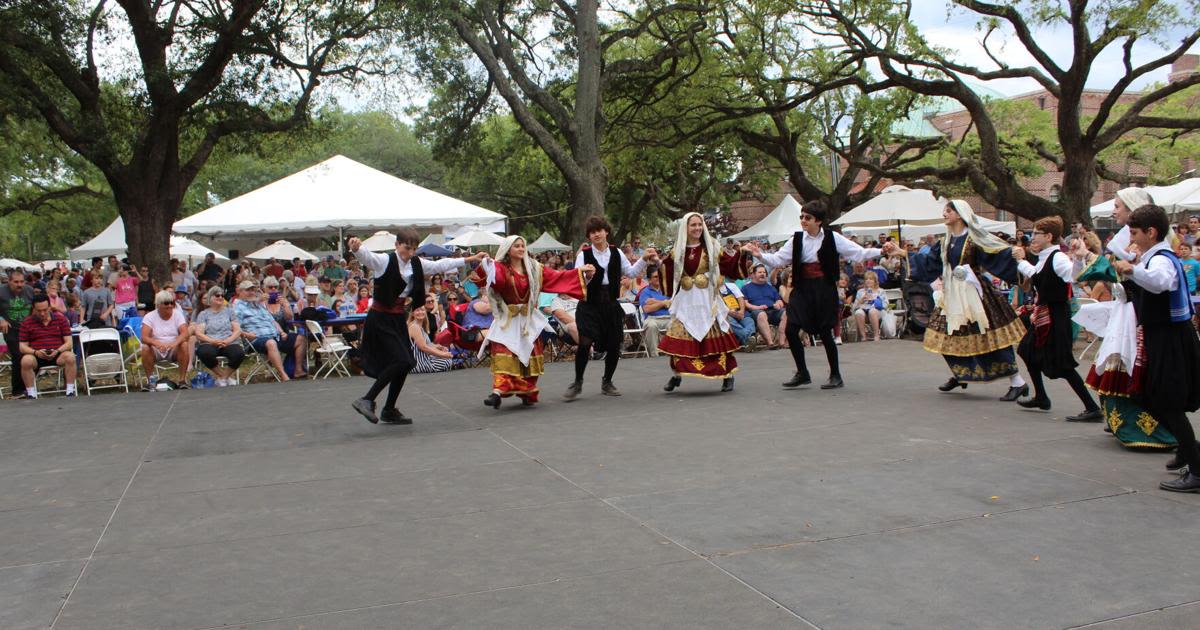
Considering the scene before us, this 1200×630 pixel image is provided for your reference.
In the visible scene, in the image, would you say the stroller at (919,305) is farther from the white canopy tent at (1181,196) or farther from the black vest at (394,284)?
the black vest at (394,284)

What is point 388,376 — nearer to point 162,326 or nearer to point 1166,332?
point 162,326

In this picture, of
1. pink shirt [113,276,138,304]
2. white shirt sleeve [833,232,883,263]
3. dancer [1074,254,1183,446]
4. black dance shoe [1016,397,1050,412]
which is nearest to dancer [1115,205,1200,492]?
dancer [1074,254,1183,446]

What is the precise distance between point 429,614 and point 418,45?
1644 cm

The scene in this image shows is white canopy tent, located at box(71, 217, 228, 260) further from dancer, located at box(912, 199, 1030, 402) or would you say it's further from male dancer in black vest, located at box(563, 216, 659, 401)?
dancer, located at box(912, 199, 1030, 402)

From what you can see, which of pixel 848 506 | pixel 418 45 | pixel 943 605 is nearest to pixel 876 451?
pixel 848 506

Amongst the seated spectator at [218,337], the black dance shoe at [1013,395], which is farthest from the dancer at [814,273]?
the seated spectator at [218,337]

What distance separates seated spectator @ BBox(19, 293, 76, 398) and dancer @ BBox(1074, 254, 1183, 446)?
416 inches

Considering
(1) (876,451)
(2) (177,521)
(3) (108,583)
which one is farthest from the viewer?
(1) (876,451)

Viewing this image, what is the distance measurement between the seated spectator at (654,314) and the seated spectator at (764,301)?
1340 mm

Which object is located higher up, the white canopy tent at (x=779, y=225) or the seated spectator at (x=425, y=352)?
the white canopy tent at (x=779, y=225)

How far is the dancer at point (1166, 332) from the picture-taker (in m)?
5.12

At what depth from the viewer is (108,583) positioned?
4.11 metres

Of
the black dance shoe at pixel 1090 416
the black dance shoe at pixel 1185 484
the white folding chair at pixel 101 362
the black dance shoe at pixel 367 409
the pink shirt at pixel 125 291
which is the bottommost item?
the black dance shoe at pixel 1185 484

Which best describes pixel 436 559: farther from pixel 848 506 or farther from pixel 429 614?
pixel 848 506
